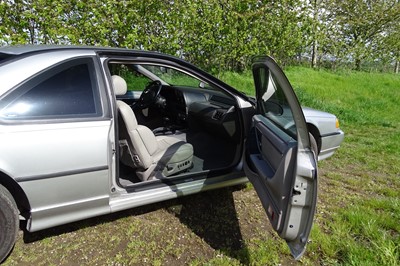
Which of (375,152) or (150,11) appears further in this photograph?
(150,11)

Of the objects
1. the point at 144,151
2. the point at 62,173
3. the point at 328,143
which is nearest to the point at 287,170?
the point at 144,151

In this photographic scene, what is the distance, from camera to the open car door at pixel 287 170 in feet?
5.59

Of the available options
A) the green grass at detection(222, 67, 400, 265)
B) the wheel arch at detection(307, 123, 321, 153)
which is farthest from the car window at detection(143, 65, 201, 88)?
the green grass at detection(222, 67, 400, 265)

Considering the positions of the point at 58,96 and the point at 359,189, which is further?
the point at 359,189

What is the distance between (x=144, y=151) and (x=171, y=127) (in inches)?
56.1

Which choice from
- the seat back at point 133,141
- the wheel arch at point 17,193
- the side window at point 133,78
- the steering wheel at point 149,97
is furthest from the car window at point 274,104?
the side window at point 133,78

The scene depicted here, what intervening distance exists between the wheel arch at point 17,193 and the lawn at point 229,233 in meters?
0.42

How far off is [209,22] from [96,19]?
2677 mm

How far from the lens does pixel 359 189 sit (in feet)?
11.0

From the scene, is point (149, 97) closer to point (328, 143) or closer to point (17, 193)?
point (17, 193)

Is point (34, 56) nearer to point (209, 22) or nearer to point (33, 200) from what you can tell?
point (33, 200)

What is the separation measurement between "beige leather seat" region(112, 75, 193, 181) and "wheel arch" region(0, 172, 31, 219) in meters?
0.84

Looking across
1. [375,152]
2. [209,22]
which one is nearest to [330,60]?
[209,22]

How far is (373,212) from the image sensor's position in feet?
9.18
